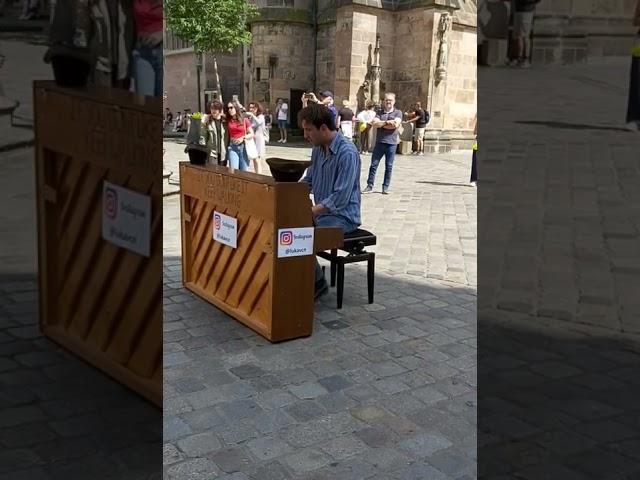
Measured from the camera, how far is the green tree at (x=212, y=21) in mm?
24234

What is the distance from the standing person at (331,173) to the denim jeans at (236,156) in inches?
229

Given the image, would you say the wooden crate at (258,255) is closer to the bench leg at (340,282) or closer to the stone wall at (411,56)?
the bench leg at (340,282)

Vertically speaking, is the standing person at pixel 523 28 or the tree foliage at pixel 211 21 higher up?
the tree foliage at pixel 211 21

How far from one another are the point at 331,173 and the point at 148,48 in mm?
3895

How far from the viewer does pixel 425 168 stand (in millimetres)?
16266

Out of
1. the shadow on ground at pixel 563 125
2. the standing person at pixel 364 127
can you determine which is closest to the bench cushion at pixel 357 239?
the shadow on ground at pixel 563 125

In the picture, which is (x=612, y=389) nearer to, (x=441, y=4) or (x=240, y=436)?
(x=240, y=436)

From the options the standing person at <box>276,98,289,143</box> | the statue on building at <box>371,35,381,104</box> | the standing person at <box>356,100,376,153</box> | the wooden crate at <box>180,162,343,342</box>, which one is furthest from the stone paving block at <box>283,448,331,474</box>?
the standing person at <box>276,98,289,143</box>

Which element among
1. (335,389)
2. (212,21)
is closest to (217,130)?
(335,389)

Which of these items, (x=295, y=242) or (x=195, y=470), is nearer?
(x=195, y=470)

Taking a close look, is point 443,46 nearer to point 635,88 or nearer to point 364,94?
point 364,94

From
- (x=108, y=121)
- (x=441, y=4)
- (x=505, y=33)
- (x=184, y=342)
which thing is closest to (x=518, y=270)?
(x=505, y=33)

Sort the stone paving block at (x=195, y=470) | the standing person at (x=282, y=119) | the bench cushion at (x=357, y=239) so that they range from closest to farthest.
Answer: the stone paving block at (x=195, y=470)
the bench cushion at (x=357, y=239)
the standing person at (x=282, y=119)

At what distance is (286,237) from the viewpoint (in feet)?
13.3
